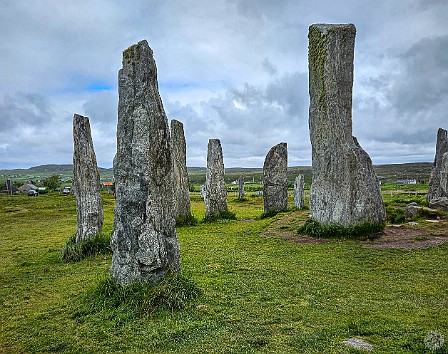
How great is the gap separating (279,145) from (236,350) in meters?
18.9

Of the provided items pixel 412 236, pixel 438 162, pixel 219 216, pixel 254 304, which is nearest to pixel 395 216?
pixel 412 236

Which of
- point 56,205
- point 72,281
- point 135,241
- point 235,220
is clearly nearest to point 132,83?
point 135,241

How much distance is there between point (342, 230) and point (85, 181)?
9.57m

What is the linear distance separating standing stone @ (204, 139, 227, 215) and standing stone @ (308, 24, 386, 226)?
7.91 m

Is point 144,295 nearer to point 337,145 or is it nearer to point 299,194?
point 337,145

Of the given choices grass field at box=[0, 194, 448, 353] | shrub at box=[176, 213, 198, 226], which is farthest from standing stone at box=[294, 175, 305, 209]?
grass field at box=[0, 194, 448, 353]

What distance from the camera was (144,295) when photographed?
26.0 feet

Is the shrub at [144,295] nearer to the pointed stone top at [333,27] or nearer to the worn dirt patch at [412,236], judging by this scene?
the worn dirt patch at [412,236]

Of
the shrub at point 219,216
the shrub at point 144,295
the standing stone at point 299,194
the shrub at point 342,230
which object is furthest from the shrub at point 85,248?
the standing stone at point 299,194

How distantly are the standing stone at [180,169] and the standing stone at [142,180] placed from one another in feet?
39.9

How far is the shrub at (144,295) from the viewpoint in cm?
780

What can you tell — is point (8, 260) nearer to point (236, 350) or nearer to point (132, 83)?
point (132, 83)

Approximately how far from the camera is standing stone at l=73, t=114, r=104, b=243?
1371cm

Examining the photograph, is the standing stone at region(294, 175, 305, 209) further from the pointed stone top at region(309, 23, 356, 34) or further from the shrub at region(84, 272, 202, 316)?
the shrub at region(84, 272, 202, 316)
